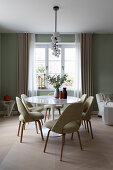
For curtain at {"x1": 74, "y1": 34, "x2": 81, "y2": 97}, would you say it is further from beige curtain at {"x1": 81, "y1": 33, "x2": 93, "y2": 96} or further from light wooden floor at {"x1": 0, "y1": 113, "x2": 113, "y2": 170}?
light wooden floor at {"x1": 0, "y1": 113, "x2": 113, "y2": 170}

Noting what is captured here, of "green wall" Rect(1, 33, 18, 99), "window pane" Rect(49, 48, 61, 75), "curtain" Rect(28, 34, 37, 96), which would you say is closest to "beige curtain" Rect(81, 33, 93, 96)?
"window pane" Rect(49, 48, 61, 75)

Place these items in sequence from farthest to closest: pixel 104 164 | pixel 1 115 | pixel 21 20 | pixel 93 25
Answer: pixel 1 115, pixel 93 25, pixel 21 20, pixel 104 164

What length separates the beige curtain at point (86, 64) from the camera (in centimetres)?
618

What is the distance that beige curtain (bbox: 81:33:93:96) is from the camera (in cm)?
618

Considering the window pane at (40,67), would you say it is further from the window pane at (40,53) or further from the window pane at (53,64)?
the window pane at (53,64)

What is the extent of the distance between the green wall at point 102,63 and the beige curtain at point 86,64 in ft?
0.66

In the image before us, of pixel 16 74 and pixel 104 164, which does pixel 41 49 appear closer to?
pixel 16 74

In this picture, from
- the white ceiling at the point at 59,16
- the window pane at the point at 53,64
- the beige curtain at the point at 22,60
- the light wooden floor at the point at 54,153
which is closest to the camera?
the light wooden floor at the point at 54,153

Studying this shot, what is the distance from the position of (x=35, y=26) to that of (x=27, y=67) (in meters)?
1.33

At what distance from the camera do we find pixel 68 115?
108 inches

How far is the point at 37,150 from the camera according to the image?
3.09 metres

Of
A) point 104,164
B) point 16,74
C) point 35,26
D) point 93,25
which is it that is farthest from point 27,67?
point 104,164

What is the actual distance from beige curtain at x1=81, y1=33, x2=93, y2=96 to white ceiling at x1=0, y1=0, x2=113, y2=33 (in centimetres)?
36

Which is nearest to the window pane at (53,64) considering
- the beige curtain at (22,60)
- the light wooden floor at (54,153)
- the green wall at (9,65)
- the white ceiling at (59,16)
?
the beige curtain at (22,60)
